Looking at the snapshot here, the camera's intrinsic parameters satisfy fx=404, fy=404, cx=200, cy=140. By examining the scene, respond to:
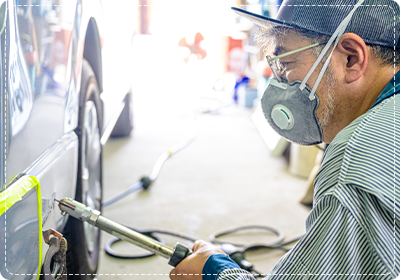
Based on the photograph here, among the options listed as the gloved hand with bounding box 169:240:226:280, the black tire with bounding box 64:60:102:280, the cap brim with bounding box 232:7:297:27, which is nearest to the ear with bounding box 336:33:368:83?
the cap brim with bounding box 232:7:297:27

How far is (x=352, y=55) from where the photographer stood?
99 cm

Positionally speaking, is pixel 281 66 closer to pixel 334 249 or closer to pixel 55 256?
pixel 334 249

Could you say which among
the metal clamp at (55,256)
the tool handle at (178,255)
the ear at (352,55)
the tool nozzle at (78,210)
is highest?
the ear at (352,55)

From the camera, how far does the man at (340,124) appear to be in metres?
0.71

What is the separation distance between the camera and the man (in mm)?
709

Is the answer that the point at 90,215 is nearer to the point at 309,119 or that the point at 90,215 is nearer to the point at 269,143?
the point at 309,119

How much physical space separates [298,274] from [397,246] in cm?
19

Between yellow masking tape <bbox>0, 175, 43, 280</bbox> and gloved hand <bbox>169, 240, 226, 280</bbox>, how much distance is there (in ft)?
1.31

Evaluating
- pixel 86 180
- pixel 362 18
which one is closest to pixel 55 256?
pixel 86 180

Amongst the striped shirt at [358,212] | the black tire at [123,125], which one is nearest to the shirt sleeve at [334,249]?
the striped shirt at [358,212]

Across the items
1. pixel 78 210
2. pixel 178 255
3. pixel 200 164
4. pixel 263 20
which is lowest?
pixel 200 164

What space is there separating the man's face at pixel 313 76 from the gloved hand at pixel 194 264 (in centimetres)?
47

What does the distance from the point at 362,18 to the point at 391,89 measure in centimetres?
21

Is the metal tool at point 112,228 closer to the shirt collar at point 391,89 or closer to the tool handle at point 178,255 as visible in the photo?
the tool handle at point 178,255
